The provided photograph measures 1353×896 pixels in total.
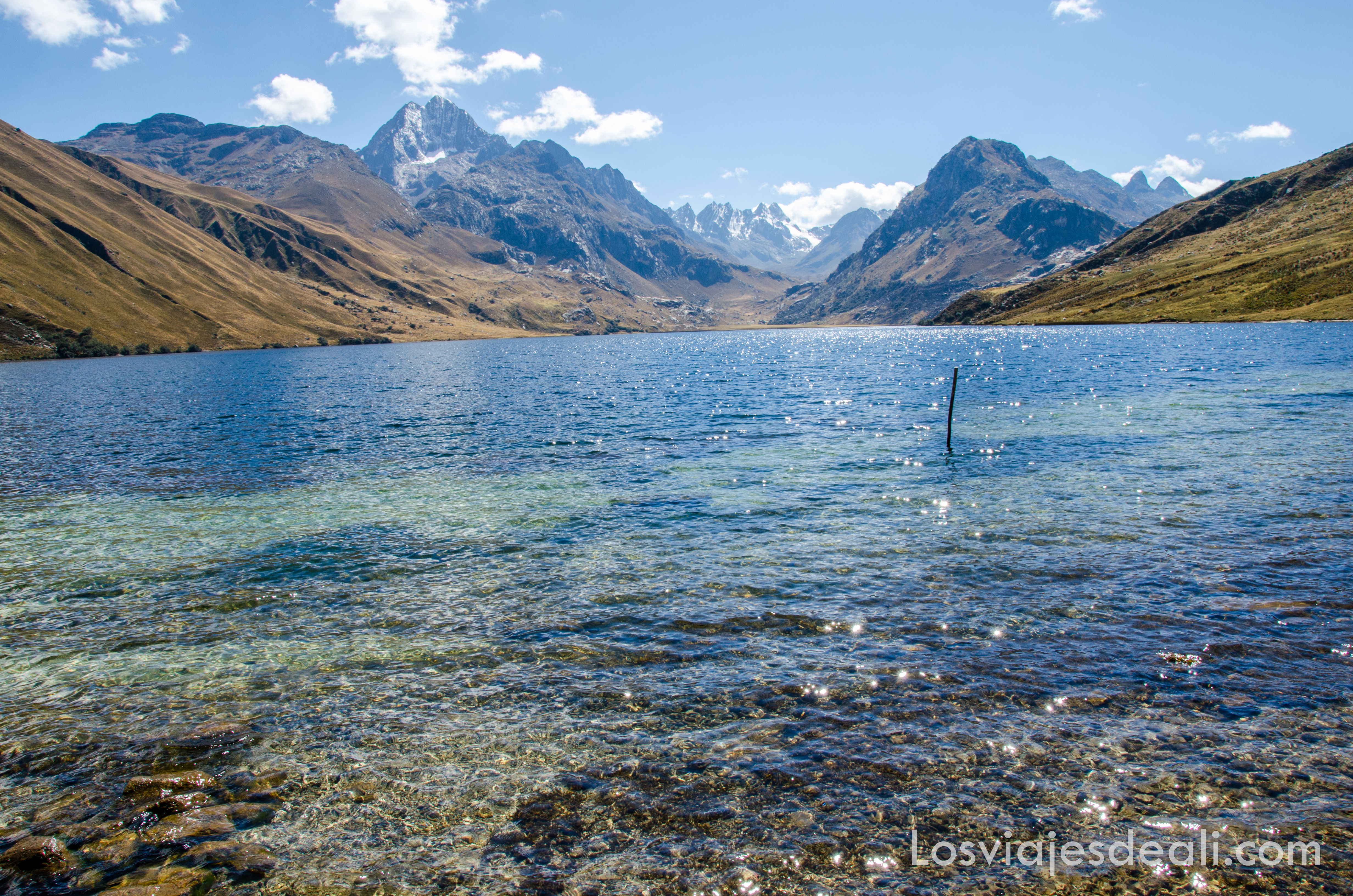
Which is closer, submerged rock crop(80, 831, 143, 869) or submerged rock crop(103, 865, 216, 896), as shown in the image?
submerged rock crop(103, 865, 216, 896)

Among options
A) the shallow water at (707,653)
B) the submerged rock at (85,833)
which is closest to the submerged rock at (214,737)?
the shallow water at (707,653)

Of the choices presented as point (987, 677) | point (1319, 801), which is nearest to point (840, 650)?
point (987, 677)

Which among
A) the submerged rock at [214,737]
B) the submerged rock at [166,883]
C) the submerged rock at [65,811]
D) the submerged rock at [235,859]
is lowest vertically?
the submerged rock at [65,811]

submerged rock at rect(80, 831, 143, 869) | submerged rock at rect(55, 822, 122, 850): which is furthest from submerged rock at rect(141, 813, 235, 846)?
submerged rock at rect(55, 822, 122, 850)

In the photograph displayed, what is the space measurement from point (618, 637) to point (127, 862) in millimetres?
10449

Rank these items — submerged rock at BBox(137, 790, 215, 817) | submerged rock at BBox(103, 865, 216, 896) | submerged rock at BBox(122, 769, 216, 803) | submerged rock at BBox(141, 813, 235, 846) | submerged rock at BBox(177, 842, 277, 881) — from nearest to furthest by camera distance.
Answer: submerged rock at BBox(103, 865, 216, 896), submerged rock at BBox(177, 842, 277, 881), submerged rock at BBox(141, 813, 235, 846), submerged rock at BBox(137, 790, 215, 817), submerged rock at BBox(122, 769, 216, 803)

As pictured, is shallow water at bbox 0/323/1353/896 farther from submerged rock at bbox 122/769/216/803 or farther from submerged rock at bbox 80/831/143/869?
submerged rock at bbox 80/831/143/869

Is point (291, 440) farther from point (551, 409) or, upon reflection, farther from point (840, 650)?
point (840, 650)

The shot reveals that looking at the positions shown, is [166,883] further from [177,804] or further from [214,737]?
[214,737]

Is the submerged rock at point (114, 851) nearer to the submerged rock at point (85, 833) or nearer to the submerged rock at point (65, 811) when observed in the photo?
the submerged rock at point (85, 833)

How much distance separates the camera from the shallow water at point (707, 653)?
33.9 ft

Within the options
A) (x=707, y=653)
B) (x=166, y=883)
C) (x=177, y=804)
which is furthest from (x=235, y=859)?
(x=707, y=653)

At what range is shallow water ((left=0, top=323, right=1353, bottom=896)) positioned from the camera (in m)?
10.3

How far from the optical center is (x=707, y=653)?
16.3 metres
